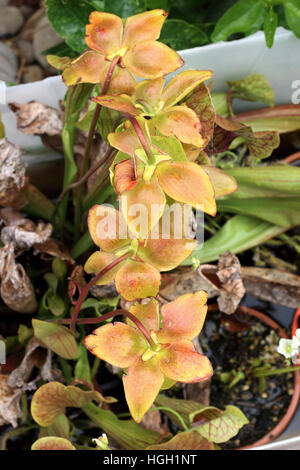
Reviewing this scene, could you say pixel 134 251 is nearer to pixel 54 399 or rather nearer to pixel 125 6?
pixel 54 399

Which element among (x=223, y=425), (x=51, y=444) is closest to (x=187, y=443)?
(x=223, y=425)

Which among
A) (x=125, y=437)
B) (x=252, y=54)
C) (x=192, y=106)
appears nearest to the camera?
(x=192, y=106)

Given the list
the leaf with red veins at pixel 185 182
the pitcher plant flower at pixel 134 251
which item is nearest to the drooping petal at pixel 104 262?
the pitcher plant flower at pixel 134 251

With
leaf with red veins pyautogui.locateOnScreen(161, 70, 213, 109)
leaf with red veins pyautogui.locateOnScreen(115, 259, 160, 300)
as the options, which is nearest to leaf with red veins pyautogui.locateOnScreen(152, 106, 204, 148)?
leaf with red veins pyautogui.locateOnScreen(161, 70, 213, 109)

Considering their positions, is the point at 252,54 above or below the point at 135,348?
above

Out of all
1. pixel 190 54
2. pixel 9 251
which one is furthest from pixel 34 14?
pixel 9 251

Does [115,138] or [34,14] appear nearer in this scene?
[115,138]

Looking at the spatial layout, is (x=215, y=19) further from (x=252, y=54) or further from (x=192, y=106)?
(x=192, y=106)

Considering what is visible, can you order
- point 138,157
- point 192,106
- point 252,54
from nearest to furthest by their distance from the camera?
1. point 138,157
2. point 192,106
3. point 252,54
